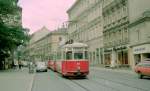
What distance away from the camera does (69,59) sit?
107 ft

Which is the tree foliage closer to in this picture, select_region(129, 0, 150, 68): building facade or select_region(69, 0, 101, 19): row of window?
select_region(129, 0, 150, 68): building facade

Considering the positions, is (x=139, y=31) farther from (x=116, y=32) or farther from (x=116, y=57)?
(x=116, y=57)

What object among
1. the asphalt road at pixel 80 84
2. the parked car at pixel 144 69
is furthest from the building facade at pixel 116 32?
the asphalt road at pixel 80 84

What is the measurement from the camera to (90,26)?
3260 inches

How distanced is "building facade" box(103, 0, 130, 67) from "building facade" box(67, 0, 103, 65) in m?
4.48

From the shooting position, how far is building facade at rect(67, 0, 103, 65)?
7429cm

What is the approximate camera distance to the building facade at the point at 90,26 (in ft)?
244

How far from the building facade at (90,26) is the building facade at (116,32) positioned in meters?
4.48

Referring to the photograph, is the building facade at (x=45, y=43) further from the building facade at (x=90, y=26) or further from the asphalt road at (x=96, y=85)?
the asphalt road at (x=96, y=85)

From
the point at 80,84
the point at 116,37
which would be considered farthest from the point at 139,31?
the point at 80,84

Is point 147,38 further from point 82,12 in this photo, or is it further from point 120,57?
point 82,12

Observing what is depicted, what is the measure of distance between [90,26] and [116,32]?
2191 centimetres

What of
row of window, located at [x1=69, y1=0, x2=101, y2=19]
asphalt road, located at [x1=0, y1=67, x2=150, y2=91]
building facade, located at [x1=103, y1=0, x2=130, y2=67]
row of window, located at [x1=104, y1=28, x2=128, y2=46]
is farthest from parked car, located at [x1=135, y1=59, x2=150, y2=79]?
row of window, located at [x1=69, y1=0, x2=101, y2=19]

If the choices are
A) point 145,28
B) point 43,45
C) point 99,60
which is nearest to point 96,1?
point 99,60
